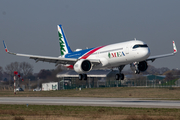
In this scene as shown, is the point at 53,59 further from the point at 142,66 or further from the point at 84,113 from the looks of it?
the point at 84,113

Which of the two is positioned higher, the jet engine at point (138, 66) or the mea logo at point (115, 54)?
the mea logo at point (115, 54)

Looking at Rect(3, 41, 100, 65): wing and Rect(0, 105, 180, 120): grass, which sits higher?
Rect(3, 41, 100, 65): wing

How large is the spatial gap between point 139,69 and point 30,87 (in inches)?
3512

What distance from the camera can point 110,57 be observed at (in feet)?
170

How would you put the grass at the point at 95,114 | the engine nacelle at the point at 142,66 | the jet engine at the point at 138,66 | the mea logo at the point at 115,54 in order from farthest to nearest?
the engine nacelle at the point at 142,66
the jet engine at the point at 138,66
the mea logo at the point at 115,54
the grass at the point at 95,114

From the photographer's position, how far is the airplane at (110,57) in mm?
48094

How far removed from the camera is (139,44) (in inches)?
1892

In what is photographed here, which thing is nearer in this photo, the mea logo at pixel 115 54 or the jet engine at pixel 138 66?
the mea logo at pixel 115 54

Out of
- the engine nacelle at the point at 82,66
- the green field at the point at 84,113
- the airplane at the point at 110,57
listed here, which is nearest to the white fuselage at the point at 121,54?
the airplane at the point at 110,57

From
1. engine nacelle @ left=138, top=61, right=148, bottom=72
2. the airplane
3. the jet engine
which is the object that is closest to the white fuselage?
the airplane

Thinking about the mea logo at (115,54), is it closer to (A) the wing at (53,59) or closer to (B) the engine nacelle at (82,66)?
(B) the engine nacelle at (82,66)

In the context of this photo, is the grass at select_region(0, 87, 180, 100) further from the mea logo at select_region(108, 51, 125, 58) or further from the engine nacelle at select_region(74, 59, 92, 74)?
the mea logo at select_region(108, 51, 125, 58)

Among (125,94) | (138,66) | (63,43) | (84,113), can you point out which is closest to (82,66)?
(138,66)

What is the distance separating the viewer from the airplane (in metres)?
48.1
